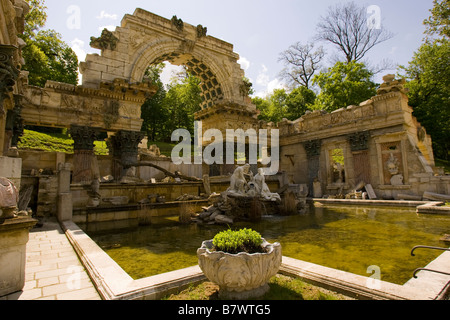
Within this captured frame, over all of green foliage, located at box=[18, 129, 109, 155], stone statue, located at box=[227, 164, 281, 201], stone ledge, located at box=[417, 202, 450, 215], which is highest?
green foliage, located at box=[18, 129, 109, 155]

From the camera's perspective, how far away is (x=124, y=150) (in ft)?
43.1

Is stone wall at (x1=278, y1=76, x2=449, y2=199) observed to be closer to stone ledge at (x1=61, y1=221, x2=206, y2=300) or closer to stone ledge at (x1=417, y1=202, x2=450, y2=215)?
stone ledge at (x1=417, y1=202, x2=450, y2=215)

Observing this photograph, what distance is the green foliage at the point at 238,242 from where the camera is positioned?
9.34ft

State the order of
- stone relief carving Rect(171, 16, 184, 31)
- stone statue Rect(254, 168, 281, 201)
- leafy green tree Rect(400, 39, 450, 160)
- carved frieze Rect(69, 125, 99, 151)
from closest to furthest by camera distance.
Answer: stone statue Rect(254, 168, 281, 201)
carved frieze Rect(69, 125, 99, 151)
stone relief carving Rect(171, 16, 184, 31)
leafy green tree Rect(400, 39, 450, 160)

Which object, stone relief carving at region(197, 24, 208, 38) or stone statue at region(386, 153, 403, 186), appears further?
stone relief carving at region(197, 24, 208, 38)

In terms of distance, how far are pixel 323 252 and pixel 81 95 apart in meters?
13.1

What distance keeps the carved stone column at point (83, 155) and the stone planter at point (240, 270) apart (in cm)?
1108

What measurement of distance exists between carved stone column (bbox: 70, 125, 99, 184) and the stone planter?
11.1 metres

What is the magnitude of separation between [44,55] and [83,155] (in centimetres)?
2205

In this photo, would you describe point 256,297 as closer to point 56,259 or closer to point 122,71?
point 56,259

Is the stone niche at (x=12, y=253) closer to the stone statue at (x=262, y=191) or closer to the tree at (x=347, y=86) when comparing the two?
the stone statue at (x=262, y=191)

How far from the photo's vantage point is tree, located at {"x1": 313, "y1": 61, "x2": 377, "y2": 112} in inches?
902

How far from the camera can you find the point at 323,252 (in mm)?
4742

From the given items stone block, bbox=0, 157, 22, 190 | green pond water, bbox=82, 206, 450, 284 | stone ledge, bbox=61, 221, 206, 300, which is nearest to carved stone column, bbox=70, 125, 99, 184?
green pond water, bbox=82, 206, 450, 284
